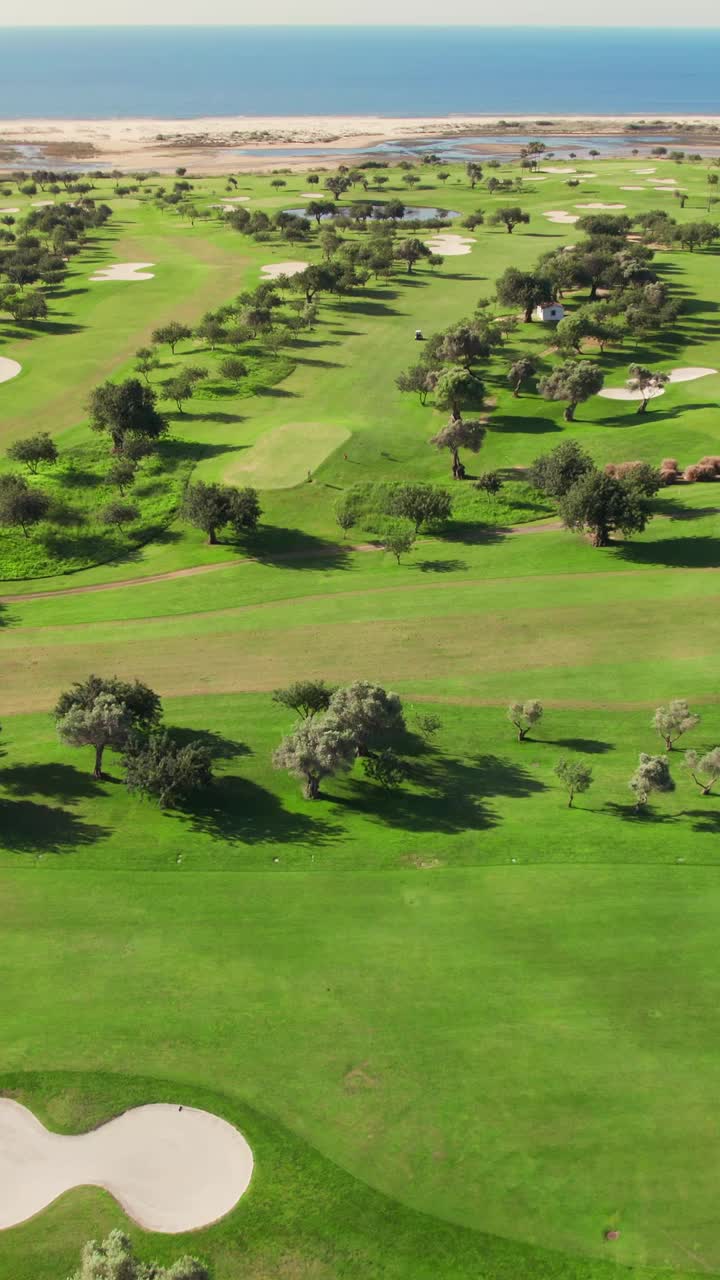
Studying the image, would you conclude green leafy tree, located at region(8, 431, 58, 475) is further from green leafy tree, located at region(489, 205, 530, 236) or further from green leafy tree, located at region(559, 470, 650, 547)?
green leafy tree, located at region(489, 205, 530, 236)

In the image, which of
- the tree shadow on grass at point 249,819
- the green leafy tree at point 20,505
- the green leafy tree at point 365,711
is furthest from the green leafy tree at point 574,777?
the green leafy tree at point 20,505

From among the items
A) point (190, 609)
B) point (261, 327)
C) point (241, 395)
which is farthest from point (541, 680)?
point (261, 327)

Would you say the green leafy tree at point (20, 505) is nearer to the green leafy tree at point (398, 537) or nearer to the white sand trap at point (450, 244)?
the green leafy tree at point (398, 537)

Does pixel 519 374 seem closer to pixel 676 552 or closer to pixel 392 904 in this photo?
pixel 676 552

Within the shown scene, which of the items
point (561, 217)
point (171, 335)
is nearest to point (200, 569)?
point (171, 335)

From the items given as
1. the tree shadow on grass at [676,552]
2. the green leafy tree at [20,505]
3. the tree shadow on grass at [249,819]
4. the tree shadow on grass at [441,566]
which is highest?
the green leafy tree at [20,505]

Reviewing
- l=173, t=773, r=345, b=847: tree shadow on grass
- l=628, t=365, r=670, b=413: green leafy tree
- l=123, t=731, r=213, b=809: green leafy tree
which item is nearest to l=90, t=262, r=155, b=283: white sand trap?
l=628, t=365, r=670, b=413: green leafy tree
